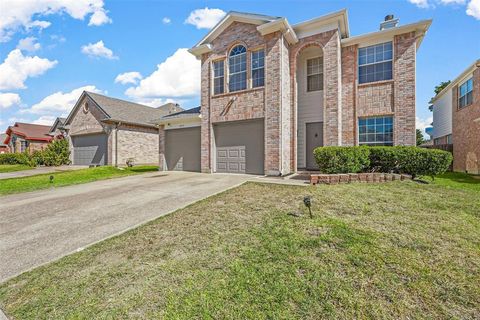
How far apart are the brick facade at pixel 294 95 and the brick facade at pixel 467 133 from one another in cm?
492

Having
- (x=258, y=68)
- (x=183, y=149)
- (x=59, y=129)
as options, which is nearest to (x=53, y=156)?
(x=59, y=129)

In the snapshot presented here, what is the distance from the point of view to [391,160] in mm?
8648

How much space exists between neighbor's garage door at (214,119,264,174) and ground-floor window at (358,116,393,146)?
519 centimetres

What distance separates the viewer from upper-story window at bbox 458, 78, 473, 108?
13.0 metres

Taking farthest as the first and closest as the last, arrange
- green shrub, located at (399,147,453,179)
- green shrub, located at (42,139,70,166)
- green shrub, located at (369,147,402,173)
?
green shrub, located at (42,139,70,166), green shrub, located at (369,147,402,173), green shrub, located at (399,147,453,179)

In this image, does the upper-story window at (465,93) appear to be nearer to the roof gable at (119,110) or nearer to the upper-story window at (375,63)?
the upper-story window at (375,63)

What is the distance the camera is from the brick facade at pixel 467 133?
12.0 meters

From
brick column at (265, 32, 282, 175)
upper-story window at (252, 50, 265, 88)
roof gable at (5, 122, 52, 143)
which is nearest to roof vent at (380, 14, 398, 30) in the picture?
brick column at (265, 32, 282, 175)

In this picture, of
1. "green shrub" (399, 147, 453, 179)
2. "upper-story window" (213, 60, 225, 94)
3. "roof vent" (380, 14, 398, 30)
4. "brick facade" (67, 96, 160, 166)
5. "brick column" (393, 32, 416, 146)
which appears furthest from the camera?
"brick facade" (67, 96, 160, 166)

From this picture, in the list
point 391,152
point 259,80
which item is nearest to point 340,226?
point 391,152

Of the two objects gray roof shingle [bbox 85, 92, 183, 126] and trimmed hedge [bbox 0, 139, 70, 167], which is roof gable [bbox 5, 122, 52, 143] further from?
gray roof shingle [bbox 85, 92, 183, 126]

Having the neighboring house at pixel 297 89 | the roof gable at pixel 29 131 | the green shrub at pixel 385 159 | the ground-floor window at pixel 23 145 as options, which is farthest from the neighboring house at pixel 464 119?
the ground-floor window at pixel 23 145

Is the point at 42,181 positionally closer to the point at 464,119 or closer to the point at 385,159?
the point at 385,159

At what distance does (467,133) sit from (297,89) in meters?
10.4
